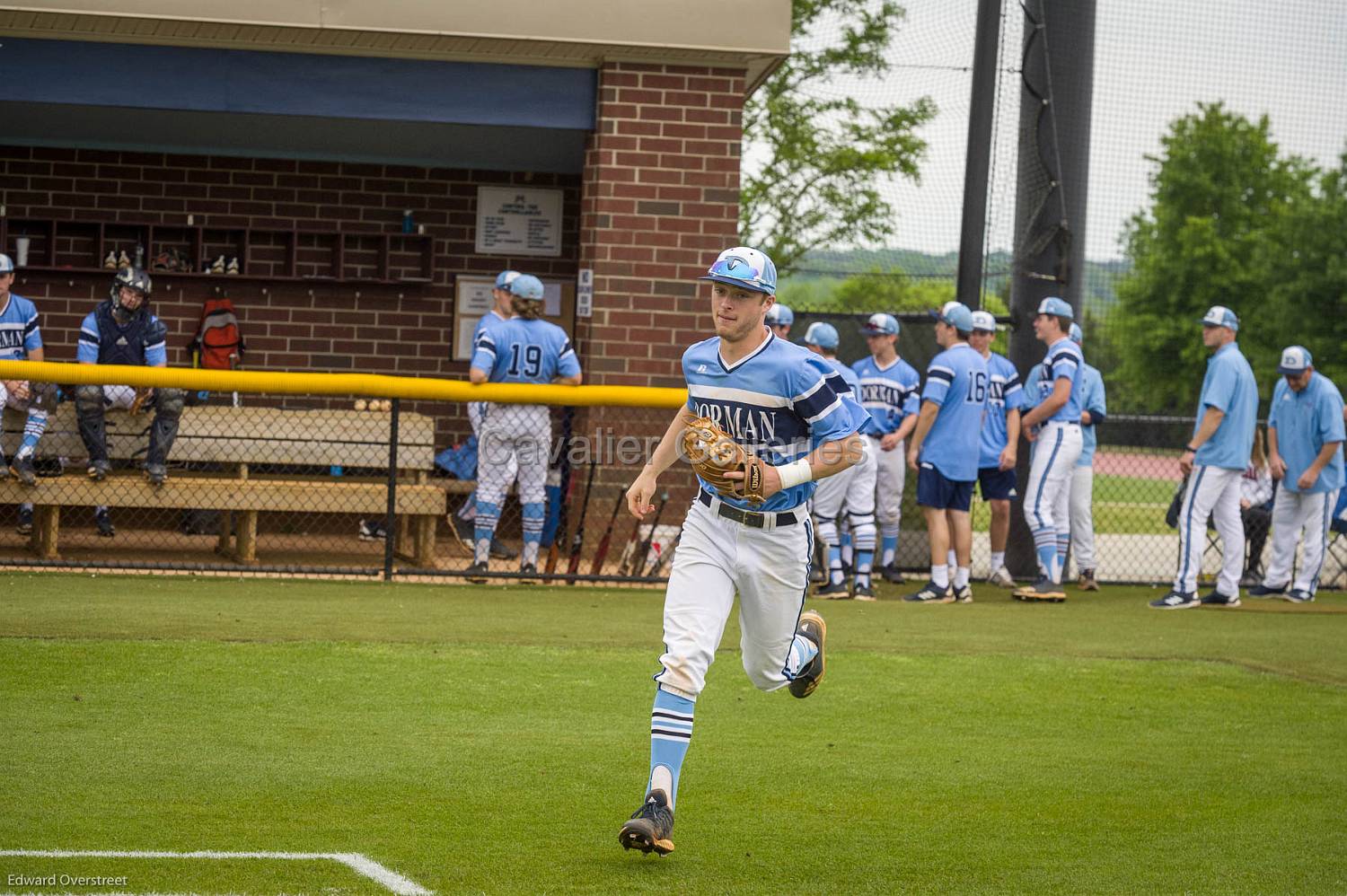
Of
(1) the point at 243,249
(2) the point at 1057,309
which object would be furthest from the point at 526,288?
(2) the point at 1057,309

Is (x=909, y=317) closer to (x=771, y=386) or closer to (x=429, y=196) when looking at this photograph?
(x=429, y=196)

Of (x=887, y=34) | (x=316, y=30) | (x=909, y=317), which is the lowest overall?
(x=909, y=317)

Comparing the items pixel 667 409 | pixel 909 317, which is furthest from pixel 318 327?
pixel 909 317

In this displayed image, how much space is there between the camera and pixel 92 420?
10.8m

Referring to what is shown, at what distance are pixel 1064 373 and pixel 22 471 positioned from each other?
768cm

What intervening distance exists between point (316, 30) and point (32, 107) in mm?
2638

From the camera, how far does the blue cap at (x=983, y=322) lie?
39.5 ft

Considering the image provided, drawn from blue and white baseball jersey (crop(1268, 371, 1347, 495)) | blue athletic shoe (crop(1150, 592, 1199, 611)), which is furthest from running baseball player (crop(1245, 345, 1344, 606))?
blue athletic shoe (crop(1150, 592, 1199, 611))

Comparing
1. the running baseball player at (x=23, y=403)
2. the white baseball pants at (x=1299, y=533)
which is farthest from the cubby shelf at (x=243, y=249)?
the white baseball pants at (x=1299, y=533)

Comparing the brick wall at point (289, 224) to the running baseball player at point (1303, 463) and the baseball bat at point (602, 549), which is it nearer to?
the baseball bat at point (602, 549)

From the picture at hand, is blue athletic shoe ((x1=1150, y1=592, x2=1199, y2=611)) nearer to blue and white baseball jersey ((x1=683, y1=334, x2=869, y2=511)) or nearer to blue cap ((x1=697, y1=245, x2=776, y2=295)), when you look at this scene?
blue and white baseball jersey ((x1=683, y1=334, x2=869, y2=511))

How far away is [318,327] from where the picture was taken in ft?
46.4

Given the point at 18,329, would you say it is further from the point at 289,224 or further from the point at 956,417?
the point at 956,417

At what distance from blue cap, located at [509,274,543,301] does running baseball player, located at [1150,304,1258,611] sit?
16.5 feet
